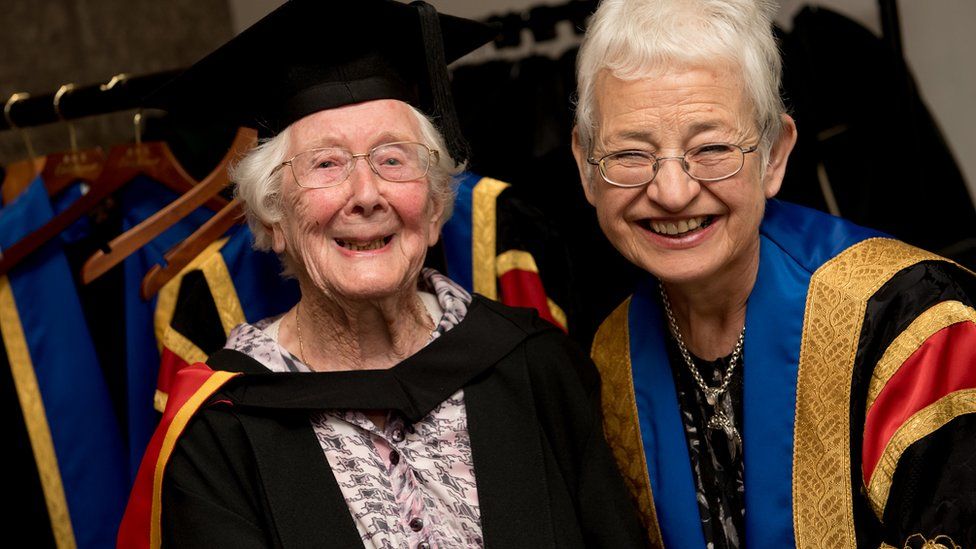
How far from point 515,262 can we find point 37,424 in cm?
105

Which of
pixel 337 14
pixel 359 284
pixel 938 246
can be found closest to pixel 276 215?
pixel 359 284

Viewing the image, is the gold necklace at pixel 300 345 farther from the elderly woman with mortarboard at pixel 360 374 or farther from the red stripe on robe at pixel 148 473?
the red stripe on robe at pixel 148 473

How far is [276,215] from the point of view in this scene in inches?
67.1

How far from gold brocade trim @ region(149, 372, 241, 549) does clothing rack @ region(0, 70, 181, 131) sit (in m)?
0.77

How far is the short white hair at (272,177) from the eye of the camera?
1689 mm

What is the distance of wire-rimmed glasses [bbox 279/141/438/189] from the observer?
165 centimetres

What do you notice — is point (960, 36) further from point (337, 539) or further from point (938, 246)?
point (337, 539)

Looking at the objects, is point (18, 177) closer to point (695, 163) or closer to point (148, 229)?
point (148, 229)

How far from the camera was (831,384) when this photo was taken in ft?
5.36

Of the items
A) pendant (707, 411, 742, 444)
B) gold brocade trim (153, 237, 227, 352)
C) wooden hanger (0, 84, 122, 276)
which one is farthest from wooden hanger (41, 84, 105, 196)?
pendant (707, 411, 742, 444)

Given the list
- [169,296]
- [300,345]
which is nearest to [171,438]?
[300,345]

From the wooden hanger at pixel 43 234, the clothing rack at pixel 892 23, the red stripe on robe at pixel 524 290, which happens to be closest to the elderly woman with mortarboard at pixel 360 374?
the red stripe on robe at pixel 524 290

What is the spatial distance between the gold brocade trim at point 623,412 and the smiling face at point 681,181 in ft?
0.95

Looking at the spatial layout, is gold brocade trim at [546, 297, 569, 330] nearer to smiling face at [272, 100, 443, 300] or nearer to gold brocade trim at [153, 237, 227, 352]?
smiling face at [272, 100, 443, 300]
